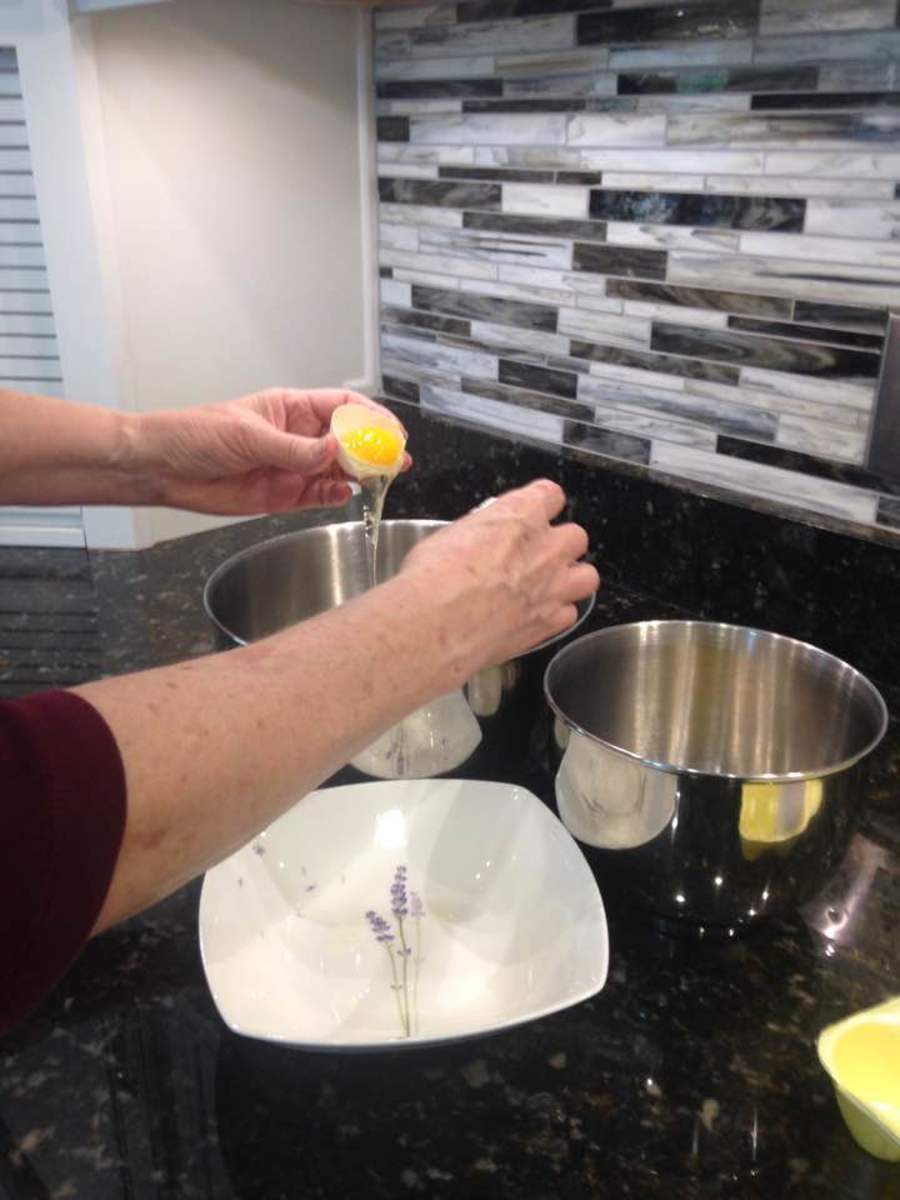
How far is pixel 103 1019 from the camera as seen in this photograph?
25.4 inches

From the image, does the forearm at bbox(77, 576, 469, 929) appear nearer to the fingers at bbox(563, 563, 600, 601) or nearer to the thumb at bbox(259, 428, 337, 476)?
the fingers at bbox(563, 563, 600, 601)

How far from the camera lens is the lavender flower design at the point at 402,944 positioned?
66cm

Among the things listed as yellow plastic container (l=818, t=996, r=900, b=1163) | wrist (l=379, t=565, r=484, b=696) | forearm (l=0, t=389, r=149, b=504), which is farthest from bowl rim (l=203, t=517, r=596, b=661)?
yellow plastic container (l=818, t=996, r=900, b=1163)

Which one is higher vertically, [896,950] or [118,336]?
[118,336]

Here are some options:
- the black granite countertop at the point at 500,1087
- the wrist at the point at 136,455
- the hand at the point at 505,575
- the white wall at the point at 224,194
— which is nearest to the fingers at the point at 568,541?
the hand at the point at 505,575

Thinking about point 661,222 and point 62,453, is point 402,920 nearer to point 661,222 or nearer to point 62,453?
point 62,453

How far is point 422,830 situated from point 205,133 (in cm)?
91

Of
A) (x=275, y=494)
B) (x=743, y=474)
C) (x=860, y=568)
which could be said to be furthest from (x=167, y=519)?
(x=860, y=568)

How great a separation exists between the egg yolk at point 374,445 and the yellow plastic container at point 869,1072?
560 millimetres

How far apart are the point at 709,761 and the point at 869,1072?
1.29 feet

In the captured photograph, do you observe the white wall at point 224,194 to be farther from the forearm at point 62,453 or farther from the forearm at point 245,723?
the forearm at point 245,723

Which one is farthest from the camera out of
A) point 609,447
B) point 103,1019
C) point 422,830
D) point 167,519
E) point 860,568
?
point 167,519

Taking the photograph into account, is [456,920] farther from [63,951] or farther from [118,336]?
[118,336]

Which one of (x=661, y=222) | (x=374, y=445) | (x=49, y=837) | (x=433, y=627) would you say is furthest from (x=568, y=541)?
(x=661, y=222)
